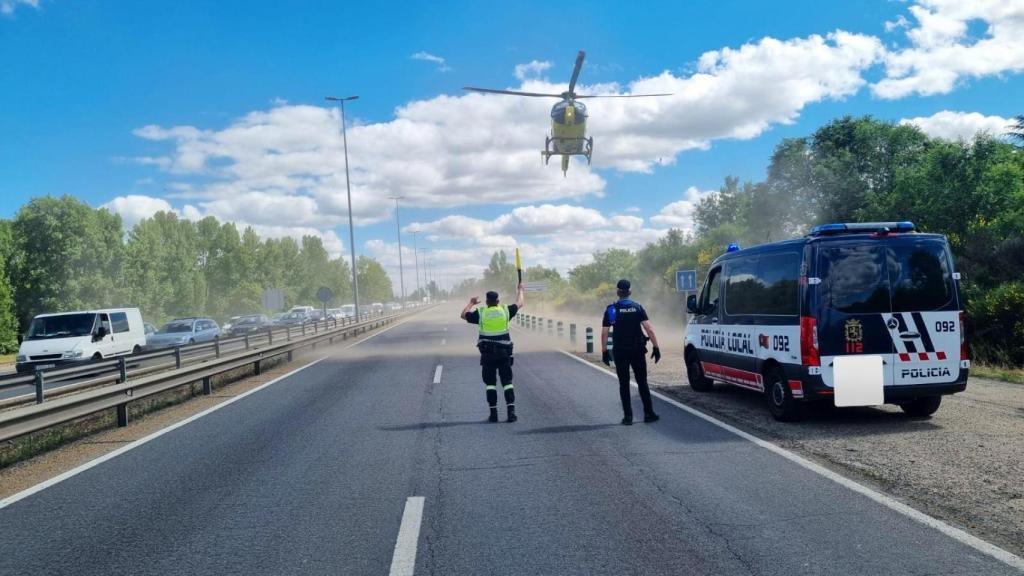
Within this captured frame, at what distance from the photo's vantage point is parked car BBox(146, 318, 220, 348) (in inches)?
1162

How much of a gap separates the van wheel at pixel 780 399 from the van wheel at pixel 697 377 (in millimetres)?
2776

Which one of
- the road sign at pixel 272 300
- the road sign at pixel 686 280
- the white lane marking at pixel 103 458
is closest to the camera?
the white lane marking at pixel 103 458

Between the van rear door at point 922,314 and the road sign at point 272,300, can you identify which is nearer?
the van rear door at point 922,314

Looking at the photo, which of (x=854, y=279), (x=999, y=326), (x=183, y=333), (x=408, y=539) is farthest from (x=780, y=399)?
(x=183, y=333)

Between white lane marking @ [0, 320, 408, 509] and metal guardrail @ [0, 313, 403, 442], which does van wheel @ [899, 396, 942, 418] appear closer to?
white lane marking @ [0, 320, 408, 509]

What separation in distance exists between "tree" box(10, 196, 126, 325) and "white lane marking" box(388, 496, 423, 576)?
161 feet

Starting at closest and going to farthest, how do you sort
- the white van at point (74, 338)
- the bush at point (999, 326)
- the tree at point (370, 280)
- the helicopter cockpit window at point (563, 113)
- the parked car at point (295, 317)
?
the bush at point (999, 326) → the white van at point (74, 338) → the helicopter cockpit window at point (563, 113) → the parked car at point (295, 317) → the tree at point (370, 280)

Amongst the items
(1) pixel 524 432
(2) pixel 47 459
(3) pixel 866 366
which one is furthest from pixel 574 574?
(2) pixel 47 459

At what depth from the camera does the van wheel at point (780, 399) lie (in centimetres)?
919

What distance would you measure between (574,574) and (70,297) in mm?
52181

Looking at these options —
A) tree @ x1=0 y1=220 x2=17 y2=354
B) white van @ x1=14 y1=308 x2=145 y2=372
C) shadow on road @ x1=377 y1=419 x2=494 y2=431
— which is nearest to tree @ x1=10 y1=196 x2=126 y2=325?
tree @ x1=0 y1=220 x2=17 y2=354

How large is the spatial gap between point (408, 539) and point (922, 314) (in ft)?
22.1

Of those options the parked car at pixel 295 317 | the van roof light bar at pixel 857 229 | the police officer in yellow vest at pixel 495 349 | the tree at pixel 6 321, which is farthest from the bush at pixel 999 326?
the tree at pixel 6 321

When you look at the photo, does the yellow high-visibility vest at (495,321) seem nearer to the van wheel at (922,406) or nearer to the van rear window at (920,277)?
Result: the van rear window at (920,277)
